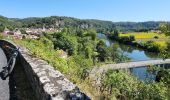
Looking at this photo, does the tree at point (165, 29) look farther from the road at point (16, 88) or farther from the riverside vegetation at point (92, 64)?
the road at point (16, 88)

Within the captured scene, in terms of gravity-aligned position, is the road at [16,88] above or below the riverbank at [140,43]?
above

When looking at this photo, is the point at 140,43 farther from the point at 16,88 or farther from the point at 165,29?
the point at 165,29

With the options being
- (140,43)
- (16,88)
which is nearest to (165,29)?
(16,88)

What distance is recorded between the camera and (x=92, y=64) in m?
27.6

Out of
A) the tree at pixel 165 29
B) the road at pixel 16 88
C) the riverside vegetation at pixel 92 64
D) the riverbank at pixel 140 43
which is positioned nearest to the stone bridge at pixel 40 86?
the road at pixel 16 88

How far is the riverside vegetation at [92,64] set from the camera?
7.43 metres

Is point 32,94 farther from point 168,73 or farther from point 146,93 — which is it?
point 146,93

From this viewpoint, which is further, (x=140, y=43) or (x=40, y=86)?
(x=140, y=43)

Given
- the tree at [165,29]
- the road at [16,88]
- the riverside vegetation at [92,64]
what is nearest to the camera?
the tree at [165,29]

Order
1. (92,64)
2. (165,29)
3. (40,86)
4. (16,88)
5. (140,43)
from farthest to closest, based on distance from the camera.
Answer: (140,43) → (92,64) → (16,88) → (165,29) → (40,86)

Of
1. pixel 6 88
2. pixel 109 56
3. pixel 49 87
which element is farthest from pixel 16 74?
pixel 109 56

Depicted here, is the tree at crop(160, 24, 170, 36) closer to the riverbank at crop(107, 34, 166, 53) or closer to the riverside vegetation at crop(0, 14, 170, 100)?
the riverside vegetation at crop(0, 14, 170, 100)

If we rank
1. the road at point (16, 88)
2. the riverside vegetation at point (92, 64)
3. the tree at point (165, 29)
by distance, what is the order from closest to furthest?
1. the tree at point (165, 29)
2. the road at point (16, 88)
3. the riverside vegetation at point (92, 64)

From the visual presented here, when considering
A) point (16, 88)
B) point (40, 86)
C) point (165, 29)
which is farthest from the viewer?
point (16, 88)
